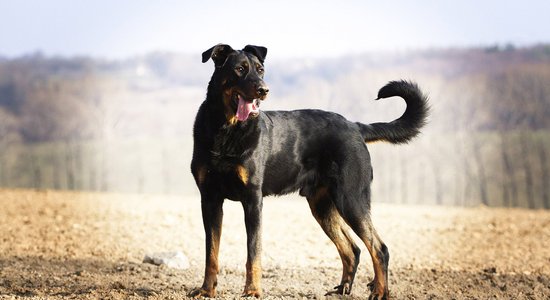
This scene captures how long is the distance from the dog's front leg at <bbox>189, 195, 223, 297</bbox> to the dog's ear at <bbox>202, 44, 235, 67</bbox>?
144cm

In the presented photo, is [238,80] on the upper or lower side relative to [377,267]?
upper

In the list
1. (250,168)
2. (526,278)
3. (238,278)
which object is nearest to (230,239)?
(238,278)

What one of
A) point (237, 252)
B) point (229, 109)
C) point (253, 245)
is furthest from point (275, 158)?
point (237, 252)

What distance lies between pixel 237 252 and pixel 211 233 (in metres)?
5.13

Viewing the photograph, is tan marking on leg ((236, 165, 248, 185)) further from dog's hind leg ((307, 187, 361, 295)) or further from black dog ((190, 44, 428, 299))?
dog's hind leg ((307, 187, 361, 295))

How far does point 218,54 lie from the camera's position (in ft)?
23.8

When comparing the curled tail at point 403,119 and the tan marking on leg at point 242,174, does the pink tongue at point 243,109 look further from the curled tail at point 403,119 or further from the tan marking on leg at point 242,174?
the curled tail at point 403,119

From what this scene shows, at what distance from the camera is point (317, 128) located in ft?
26.5

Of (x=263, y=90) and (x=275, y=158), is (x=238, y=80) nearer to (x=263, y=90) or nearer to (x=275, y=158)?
(x=263, y=90)

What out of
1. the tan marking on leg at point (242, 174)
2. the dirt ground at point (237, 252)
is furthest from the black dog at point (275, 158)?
the dirt ground at point (237, 252)

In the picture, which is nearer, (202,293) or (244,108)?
(244,108)

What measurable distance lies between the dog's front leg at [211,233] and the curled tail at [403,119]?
7.37 ft

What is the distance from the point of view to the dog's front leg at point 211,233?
7312 millimetres

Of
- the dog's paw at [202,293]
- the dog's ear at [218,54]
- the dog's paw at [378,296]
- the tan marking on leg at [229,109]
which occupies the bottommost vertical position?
the dog's paw at [202,293]
